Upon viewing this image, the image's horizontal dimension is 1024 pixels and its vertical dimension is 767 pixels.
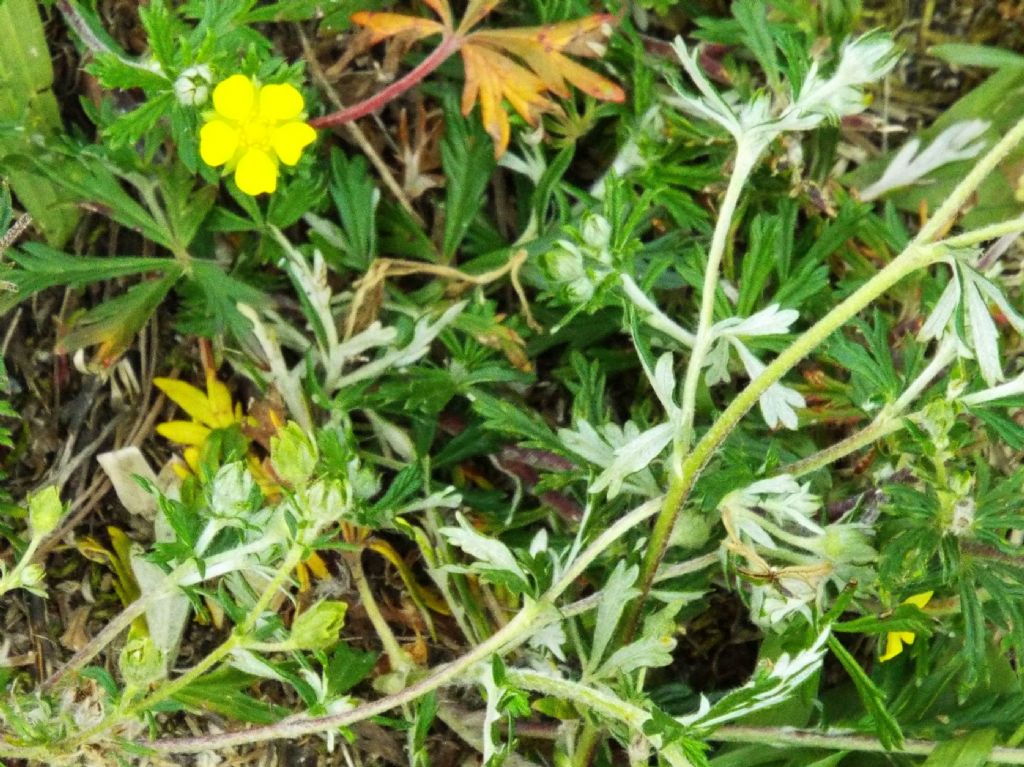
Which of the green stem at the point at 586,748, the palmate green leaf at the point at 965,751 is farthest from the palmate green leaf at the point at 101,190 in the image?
the palmate green leaf at the point at 965,751

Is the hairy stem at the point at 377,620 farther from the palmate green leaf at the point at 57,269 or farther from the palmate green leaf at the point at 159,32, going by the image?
the palmate green leaf at the point at 159,32

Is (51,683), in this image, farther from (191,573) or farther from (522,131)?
(522,131)

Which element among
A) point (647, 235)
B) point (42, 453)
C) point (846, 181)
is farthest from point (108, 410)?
point (846, 181)

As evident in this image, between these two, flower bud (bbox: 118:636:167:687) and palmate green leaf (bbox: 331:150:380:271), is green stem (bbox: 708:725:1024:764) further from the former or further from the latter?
palmate green leaf (bbox: 331:150:380:271)

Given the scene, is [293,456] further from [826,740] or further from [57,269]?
[826,740]

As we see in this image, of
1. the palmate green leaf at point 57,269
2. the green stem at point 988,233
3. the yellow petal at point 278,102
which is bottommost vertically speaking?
the palmate green leaf at point 57,269

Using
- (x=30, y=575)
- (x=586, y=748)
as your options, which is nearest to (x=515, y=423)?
(x=586, y=748)

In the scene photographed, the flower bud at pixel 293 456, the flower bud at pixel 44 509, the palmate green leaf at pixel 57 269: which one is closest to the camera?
the flower bud at pixel 293 456
